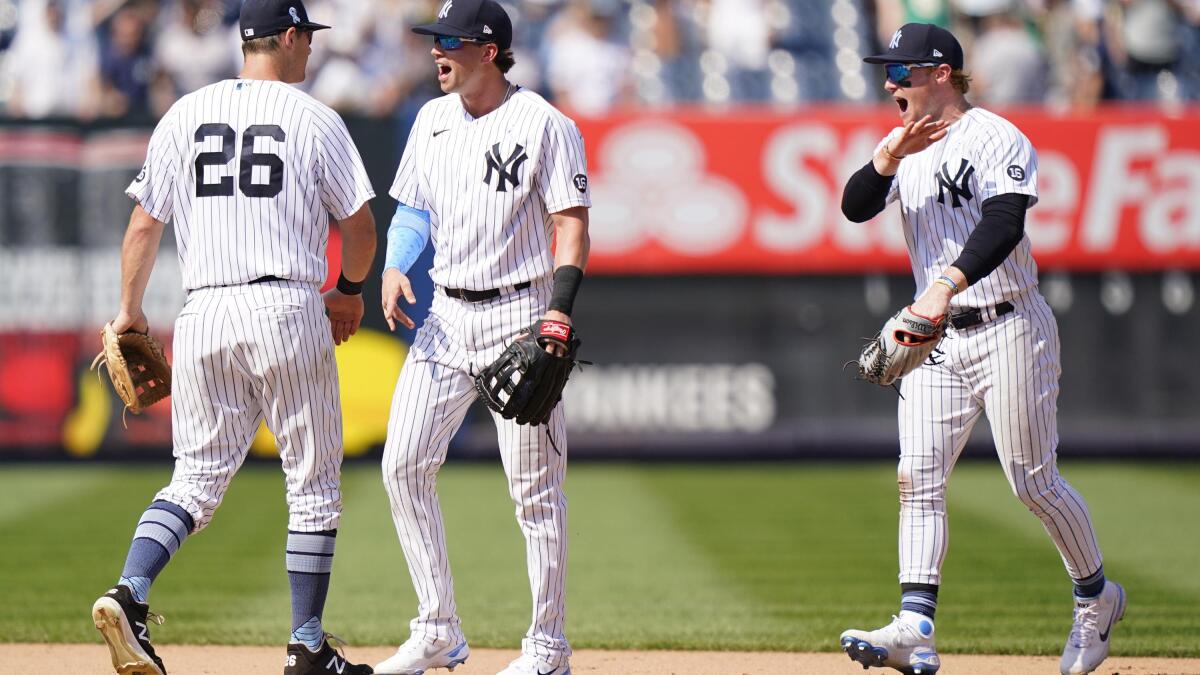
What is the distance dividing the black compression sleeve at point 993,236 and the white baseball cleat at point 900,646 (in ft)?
3.58

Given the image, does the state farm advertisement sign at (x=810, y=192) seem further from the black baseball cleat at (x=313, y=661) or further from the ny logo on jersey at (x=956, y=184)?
the black baseball cleat at (x=313, y=661)

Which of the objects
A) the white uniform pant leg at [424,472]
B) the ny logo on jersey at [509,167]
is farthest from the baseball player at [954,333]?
the white uniform pant leg at [424,472]

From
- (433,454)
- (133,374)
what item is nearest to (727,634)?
(433,454)

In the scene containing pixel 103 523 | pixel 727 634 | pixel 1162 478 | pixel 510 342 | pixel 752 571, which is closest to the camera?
pixel 510 342

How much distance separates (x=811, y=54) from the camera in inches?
562

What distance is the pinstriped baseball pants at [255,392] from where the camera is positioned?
4852 millimetres

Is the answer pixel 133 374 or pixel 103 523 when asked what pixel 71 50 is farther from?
pixel 133 374

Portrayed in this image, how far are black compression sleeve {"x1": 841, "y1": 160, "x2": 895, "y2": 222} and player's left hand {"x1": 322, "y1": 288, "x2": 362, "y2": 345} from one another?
5.30ft

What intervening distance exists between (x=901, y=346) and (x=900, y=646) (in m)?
0.93

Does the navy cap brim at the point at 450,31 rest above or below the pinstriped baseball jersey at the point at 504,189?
above

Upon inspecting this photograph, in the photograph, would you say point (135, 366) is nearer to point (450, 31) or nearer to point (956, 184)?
point (450, 31)

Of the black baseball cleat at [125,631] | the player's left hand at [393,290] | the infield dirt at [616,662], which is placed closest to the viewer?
the black baseball cleat at [125,631]

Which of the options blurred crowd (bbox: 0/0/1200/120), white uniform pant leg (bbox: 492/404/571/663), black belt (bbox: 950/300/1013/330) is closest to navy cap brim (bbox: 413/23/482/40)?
white uniform pant leg (bbox: 492/404/571/663)

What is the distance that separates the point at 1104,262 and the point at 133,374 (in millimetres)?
9276
